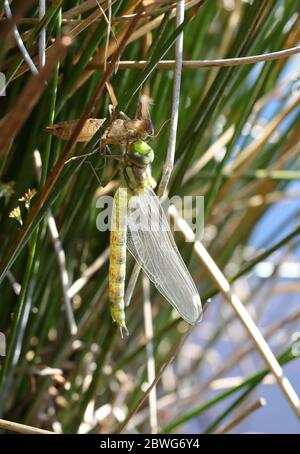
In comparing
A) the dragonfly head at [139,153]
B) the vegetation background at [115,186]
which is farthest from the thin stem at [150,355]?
the dragonfly head at [139,153]

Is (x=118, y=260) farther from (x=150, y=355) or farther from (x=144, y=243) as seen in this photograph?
(x=150, y=355)

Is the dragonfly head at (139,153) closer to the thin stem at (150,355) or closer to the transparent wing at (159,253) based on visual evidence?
the transparent wing at (159,253)

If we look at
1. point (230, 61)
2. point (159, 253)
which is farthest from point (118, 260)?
point (230, 61)

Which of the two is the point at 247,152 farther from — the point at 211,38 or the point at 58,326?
the point at 58,326

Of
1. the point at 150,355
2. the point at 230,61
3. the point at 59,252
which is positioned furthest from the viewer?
the point at 150,355
